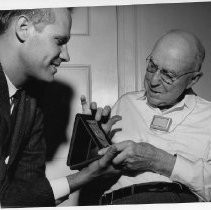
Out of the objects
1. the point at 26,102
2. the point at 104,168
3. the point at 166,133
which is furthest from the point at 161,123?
the point at 26,102

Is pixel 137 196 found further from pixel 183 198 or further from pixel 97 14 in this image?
pixel 97 14

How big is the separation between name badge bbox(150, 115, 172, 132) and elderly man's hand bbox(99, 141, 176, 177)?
0.30ft

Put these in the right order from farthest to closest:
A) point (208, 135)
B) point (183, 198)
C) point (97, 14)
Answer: point (97, 14), point (208, 135), point (183, 198)

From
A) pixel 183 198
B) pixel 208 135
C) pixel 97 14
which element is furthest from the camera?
pixel 97 14

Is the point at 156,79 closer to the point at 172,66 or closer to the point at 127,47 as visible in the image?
the point at 172,66

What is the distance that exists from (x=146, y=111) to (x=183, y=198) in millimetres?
342

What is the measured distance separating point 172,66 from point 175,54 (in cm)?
4

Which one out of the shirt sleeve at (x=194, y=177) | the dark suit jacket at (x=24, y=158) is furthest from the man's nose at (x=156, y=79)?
the dark suit jacket at (x=24, y=158)

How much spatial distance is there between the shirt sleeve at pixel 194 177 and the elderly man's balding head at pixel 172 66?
0.24 meters

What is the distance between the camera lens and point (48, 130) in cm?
133

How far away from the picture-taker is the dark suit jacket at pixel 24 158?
1.09 m

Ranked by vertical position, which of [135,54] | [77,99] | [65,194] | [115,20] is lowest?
[65,194]

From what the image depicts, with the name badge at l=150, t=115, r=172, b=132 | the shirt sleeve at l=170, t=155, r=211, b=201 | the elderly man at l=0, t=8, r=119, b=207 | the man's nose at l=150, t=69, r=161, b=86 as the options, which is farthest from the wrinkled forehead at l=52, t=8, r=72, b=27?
the shirt sleeve at l=170, t=155, r=211, b=201

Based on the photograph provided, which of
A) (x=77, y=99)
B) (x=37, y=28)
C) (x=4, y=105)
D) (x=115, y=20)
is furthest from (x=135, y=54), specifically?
(x=4, y=105)
